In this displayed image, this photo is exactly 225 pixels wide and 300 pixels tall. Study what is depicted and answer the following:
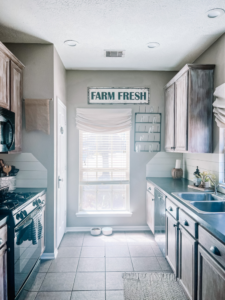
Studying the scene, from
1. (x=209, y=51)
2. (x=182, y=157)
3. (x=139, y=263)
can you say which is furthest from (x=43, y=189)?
(x=209, y=51)

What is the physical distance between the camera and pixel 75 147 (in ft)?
12.6

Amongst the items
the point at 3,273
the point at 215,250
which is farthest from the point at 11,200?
the point at 215,250

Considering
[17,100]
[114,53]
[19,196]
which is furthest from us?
[114,53]

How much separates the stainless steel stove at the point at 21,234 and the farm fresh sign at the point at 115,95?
1.91 m

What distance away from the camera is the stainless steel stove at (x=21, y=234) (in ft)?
6.04

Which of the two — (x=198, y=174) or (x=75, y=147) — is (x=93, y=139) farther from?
(x=198, y=174)

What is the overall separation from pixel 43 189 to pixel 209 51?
2.73m

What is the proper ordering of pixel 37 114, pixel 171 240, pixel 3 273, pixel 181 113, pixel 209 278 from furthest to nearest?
1. pixel 181 113
2. pixel 37 114
3. pixel 171 240
4. pixel 3 273
5. pixel 209 278

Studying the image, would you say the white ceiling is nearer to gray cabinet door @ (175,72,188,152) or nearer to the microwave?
gray cabinet door @ (175,72,188,152)

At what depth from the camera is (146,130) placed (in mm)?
3850

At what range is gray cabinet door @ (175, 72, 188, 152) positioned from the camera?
9.28 ft

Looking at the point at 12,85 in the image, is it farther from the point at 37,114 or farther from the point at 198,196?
the point at 198,196

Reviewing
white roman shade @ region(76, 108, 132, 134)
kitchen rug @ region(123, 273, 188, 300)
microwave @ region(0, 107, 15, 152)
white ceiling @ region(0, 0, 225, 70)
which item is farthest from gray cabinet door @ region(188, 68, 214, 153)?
microwave @ region(0, 107, 15, 152)

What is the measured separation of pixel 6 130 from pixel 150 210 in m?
2.36
